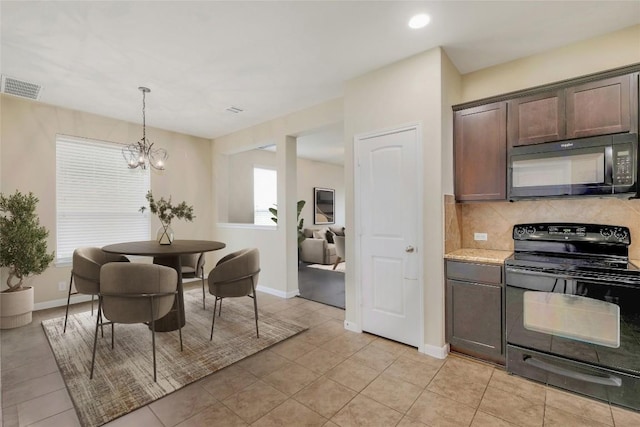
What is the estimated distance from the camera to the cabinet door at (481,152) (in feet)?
8.66

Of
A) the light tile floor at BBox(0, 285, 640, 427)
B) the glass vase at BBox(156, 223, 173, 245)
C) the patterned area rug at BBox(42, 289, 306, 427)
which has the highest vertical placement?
the glass vase at BBox(156, 223, 173, 245)

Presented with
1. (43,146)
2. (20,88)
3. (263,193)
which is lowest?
(263,193)

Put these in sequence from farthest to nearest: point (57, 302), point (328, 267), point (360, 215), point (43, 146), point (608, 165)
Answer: point (328, 267) < point (57, 302) < point (43, 146) < point (360, 215) < point (608, 165)

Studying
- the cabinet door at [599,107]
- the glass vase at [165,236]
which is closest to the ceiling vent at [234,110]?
the glass vase at [165,236]

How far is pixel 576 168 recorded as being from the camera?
232cm

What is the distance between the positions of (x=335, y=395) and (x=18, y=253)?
3717 mm

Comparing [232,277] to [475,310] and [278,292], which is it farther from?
[475,310]

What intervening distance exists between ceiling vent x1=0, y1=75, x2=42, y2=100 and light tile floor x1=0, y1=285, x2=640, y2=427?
273 cm

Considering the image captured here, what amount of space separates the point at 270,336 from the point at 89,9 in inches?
122

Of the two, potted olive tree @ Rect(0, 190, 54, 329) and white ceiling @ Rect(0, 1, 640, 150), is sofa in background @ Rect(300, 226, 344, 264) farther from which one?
potted olive tree @ Rect(0, 190, 54, 329)

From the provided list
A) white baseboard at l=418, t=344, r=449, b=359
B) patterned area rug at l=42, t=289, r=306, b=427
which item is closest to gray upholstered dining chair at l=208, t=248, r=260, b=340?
patterned area rug at l=42, t=289, r=306, b=427

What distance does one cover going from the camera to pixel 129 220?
15.2ft

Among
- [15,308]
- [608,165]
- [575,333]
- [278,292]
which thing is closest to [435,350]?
[575,333]

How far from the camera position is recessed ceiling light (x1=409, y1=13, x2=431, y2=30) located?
2164mm
